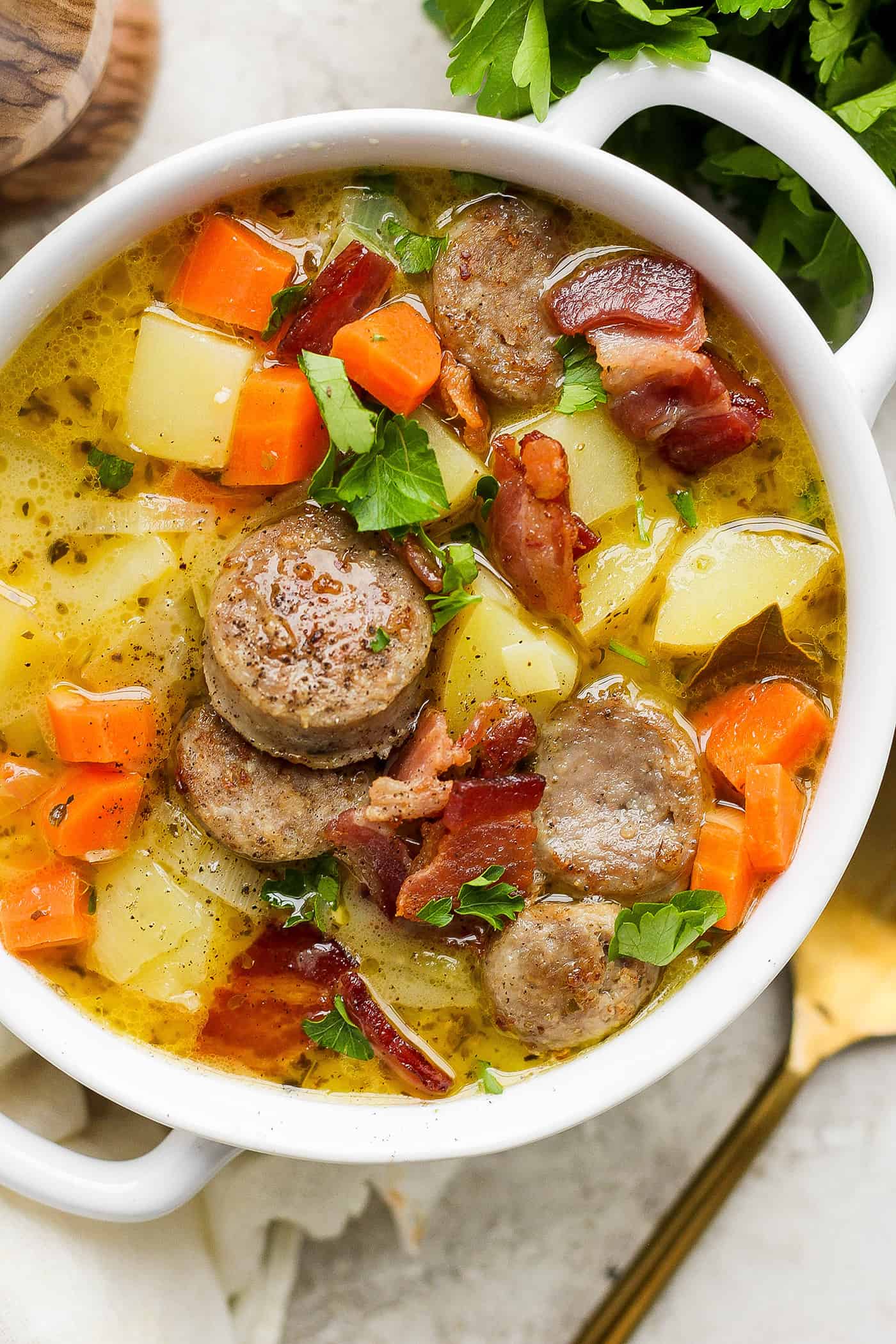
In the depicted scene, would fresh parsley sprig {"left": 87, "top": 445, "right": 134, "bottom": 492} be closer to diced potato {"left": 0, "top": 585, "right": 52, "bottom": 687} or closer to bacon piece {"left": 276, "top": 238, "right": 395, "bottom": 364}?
diced potato {"left": 0, "top": 585, "right": 52, "bottom": 687}

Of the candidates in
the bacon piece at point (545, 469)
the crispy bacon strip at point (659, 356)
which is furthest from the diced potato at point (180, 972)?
the crispy bacon strip at point (659, 356)

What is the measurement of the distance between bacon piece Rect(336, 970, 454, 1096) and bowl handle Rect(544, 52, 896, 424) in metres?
1.78

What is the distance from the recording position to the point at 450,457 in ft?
7.87

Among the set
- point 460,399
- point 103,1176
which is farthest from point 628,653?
point 103,1176

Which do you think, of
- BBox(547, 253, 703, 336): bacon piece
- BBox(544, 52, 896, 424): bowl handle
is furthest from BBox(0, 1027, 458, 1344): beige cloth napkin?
BBox(544, 52, 896, 424): bowl handle

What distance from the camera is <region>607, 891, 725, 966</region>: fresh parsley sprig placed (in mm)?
2398

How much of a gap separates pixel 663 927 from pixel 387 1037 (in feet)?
2.10

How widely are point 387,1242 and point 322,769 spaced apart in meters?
1.66

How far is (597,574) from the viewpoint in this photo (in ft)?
8.13

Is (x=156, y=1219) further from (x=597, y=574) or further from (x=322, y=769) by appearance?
(x=597, y=574)

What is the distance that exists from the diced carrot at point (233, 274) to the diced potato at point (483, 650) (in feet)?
2.40

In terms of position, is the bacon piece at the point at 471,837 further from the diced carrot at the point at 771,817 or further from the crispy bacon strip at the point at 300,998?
the diced carrot at the point at 771,817

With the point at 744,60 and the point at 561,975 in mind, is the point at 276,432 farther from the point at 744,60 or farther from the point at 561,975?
the point at 744,60

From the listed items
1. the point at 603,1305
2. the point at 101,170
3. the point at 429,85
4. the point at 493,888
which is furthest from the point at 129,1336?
the point at 429,85
